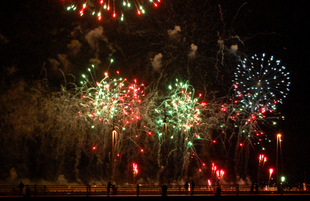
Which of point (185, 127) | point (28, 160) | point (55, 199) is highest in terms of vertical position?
point (185, 127)

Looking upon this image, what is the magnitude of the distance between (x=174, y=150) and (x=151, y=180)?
5.17 meters

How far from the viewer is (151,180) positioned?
48188 mm

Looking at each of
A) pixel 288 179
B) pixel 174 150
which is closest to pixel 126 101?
pixel 174 150

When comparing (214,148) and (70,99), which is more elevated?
(70,99)

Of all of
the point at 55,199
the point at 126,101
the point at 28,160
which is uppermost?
the point at 126,101

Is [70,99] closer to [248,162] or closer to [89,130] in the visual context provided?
[89,130]

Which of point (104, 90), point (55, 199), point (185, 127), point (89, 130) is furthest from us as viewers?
point (89, 130)

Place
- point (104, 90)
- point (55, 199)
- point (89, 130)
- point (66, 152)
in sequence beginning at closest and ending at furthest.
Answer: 1. point (55, 199)
2. point (104, 90)
3. point (89, 130)
4. point (66, 152)

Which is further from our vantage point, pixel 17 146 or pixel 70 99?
pixel 17 146

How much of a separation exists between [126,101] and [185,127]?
7006 millimetres

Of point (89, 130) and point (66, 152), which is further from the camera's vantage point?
point (66, 152)

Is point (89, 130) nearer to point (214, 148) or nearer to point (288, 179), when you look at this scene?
point (214, 148)

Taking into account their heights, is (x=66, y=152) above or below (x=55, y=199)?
above

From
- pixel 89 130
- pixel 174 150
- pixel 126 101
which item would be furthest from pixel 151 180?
pixel 126 101
